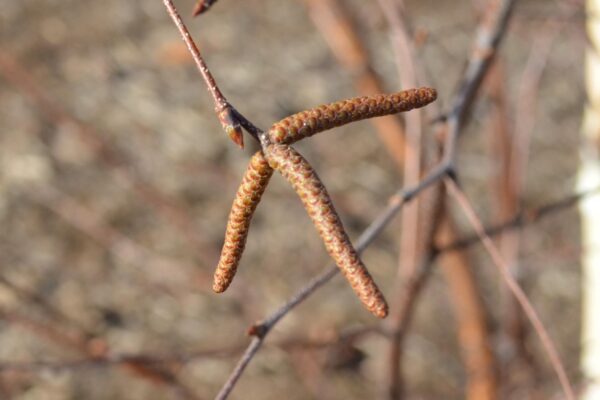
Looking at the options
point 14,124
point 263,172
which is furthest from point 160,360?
point 14,124

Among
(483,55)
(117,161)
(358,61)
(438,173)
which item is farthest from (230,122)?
(117,161)

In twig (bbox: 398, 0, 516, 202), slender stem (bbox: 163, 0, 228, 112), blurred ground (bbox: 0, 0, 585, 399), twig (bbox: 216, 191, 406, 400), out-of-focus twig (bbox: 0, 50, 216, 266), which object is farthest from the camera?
blurred ground (bbox: 0, 0, 585, 399)

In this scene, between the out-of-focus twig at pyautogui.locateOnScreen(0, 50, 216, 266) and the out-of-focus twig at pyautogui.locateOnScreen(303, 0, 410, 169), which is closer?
the out-of-focus twig at pyautogui.locateOnScreen(303, 0, 410, 169)

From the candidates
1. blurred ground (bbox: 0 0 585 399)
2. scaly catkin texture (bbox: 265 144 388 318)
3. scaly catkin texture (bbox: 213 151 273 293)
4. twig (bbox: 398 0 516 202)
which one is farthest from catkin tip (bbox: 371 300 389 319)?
blurred ground (bbox: 0 0 585 399)

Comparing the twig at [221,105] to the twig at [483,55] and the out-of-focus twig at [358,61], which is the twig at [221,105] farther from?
the out-of-focus twig at [358,61]

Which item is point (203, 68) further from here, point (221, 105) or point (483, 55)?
point (483, 55)

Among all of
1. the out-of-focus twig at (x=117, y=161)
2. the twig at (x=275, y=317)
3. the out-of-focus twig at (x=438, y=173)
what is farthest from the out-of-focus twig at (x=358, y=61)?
the twig at (x=275, y=317)

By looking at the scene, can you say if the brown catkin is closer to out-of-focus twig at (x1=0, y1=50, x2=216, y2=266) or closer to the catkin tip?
the catkin tip
